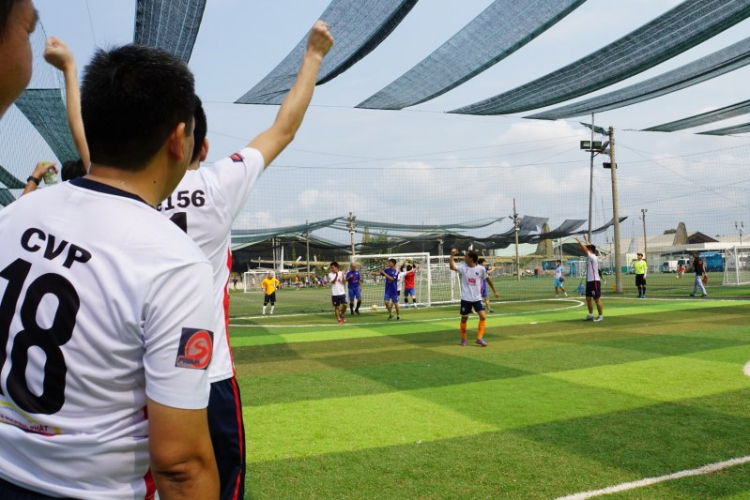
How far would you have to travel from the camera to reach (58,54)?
7.79ft

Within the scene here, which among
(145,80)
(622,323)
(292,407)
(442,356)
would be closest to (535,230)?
(622,323)

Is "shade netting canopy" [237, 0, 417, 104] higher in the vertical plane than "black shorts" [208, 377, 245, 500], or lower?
higher

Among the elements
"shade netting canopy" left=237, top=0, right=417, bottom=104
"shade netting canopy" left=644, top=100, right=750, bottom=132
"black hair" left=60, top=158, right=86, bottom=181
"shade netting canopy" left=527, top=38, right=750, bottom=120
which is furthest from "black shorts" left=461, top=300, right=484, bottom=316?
"black hair" left=60, top=158, right=86, bottom=181

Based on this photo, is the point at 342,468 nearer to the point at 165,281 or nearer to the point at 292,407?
the point at 292,407

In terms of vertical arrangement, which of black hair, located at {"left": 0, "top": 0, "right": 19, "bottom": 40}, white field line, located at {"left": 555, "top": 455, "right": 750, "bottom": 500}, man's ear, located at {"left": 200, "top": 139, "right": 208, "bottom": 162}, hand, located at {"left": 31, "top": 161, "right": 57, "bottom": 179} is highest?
hand, located at {"left": 31, "top": 161, "right": 57, "bottom": 179}

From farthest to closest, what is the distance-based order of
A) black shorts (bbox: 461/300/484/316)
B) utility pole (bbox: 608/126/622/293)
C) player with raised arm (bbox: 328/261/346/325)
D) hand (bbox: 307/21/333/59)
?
utility pole (bbox: 608/126/622/293), player with raised arm (bbox: 328/261/346/325), black shorts (bbox: 461/300/484/316), hand (bbox: 307/21/333/59)

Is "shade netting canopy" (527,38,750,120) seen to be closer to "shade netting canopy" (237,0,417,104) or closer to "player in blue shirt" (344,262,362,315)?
"shade netting canopy" (237,0,417,104)

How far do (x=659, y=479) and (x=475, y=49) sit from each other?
7909 mm

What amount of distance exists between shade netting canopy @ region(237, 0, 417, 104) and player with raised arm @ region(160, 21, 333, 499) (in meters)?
6.44

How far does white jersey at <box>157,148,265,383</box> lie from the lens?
209cm

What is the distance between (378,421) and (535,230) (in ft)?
138

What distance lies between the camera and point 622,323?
46.0 feet

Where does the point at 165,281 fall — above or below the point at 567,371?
above

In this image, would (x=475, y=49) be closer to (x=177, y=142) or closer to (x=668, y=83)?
(x=668, y=83)
